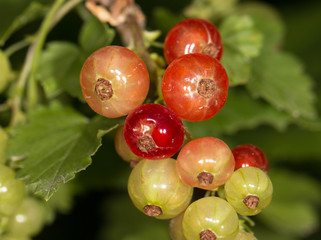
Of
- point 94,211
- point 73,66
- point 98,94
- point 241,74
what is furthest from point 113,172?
point 98,94

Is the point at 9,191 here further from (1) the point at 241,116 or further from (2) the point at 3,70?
(1) the point at 241,116

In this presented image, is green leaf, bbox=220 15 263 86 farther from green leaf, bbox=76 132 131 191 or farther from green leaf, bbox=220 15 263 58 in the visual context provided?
green leaf, bbox=76 132 131 191

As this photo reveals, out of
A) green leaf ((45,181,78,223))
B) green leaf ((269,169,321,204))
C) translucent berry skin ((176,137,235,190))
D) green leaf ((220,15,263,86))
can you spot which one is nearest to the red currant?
translucent berry skin ((176,137,235,190))

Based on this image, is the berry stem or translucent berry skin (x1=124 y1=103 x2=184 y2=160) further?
the berry stem

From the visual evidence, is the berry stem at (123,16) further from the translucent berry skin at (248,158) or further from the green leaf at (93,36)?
the translucent berry skin at (248,158)

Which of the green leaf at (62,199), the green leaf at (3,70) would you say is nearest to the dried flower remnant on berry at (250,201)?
the green leaf at (3,70)

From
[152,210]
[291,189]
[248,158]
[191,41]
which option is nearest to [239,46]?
[191,41]

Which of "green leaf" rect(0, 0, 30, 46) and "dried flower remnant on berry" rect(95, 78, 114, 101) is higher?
"dried flower remnant on berry" rect(95, 78, 114, 101)
